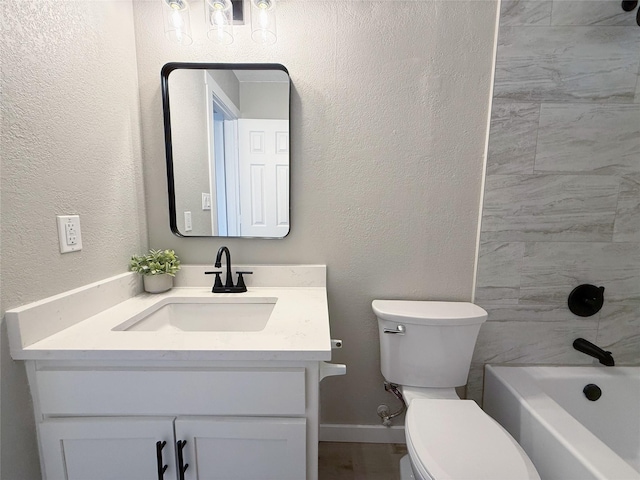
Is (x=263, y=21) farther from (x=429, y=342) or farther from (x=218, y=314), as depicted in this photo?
(x=429, y=342)

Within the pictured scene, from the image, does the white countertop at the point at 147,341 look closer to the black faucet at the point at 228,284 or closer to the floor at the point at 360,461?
the black faucet at the point at 228,284

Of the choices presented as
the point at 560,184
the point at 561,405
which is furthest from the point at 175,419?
the point at 560,184

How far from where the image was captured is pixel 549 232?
1.21 metres

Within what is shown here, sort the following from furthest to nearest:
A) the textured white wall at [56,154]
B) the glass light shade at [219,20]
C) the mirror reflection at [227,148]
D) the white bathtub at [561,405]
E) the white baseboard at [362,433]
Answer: the white baseboard at [362,433] < the mirror reflection at [227,148] < the glass light shade at [219,20] < the white bathtub at [561,405] < the textured white wall at [56,154]

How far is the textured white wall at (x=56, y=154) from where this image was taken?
70 centimetres

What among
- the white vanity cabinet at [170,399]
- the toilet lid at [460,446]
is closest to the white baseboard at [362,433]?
the toilet lid at [460,446]

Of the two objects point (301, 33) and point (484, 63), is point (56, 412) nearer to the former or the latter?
point (301, 33)

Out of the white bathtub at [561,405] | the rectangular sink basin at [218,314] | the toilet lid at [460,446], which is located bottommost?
the white bathtub at [561,405]

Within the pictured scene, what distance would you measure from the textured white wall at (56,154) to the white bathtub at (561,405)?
1.57 meters

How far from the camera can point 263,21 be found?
111 centimetres

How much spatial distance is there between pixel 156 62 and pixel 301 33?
0.63 metres

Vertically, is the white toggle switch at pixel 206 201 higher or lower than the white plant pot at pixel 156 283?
higher

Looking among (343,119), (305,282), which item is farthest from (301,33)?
(305,282)

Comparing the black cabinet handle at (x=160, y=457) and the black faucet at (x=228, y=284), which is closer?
the black cabinet handle at (x=160, y=457)
